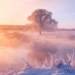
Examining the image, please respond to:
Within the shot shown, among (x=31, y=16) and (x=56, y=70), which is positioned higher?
(x=31, y=16)

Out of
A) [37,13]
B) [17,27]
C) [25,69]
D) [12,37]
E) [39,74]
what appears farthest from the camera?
[17,27]

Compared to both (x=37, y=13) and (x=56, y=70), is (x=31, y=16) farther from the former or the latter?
(x=56, y=70)

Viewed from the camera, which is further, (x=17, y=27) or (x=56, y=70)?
(x=17, y=27)

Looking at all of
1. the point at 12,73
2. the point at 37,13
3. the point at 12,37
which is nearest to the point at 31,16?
the point at 37,13

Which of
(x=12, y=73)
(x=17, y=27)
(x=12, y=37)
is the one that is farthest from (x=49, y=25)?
(x=12, y=73)

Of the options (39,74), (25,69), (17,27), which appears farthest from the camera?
(17,27)

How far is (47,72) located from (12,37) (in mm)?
25205

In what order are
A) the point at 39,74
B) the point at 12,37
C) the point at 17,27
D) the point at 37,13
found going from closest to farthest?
the point at 39,74
the point at 12,37
the point at 37,13
the point at 17,27

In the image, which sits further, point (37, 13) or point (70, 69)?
point (37, 13)

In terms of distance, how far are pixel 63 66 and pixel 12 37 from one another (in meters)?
25.0

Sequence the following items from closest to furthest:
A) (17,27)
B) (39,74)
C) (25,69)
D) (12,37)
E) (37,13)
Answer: (39,74) < (25,69) < (12,37) < (37,13) < (17,27)

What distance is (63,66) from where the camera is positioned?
19.7ft

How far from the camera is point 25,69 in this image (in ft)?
20.5

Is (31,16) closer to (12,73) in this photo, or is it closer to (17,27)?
(17,27)
